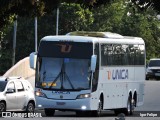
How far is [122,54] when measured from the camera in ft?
107

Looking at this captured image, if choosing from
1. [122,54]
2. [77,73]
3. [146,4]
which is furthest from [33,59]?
[146,4]

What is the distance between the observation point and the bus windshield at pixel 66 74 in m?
29.2

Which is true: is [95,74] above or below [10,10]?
below

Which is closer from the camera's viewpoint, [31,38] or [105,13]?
[31,38]

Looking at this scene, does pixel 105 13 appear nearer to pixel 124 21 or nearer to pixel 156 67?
pixel 124 21

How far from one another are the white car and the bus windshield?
1.59m

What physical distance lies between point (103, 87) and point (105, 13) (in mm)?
57674

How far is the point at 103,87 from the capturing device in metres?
30.4

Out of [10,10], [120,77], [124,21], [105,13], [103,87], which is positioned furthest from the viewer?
[124,21]

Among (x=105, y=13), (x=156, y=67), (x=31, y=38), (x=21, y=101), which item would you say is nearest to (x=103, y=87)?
(x=21, y=101)

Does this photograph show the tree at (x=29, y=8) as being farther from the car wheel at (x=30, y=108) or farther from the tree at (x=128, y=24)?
the tree at (x=128, y=24)

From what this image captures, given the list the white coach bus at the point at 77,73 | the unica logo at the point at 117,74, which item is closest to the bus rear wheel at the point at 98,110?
the white coach bus at the point at 77,73

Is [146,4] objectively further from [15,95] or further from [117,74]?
[15,95]

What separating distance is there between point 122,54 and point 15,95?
495 cm
